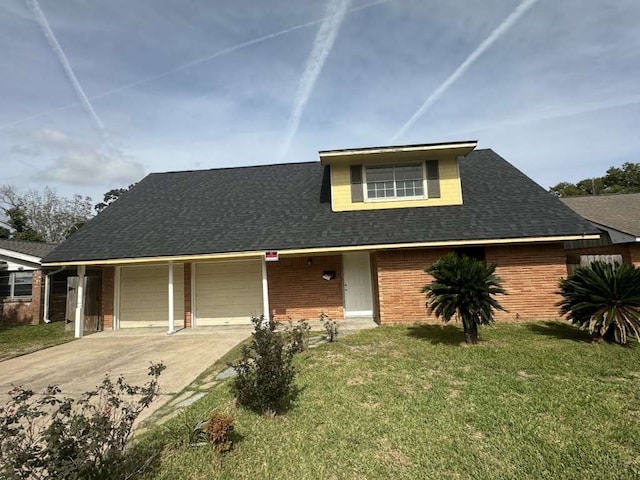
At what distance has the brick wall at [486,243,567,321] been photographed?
1025cm

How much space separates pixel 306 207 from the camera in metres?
13.1

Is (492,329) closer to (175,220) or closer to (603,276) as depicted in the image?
(603,276)

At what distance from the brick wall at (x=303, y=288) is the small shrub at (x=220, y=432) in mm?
8527

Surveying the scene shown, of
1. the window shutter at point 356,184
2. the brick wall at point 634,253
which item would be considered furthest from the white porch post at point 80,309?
the brick wall at point 634,253

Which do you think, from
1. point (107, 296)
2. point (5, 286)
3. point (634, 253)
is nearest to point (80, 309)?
point (107, 296)

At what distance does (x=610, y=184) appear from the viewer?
133 feet

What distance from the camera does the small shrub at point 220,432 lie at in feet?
11.8

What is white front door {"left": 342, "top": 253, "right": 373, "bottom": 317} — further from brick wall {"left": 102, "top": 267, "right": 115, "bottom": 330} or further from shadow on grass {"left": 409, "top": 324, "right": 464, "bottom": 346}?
brick wall {"left": 102, "top": 267, "right": 115, "bottom": 330}

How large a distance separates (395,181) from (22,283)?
1633 centimetres

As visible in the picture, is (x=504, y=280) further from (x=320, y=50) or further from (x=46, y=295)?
(x=46, y=295)

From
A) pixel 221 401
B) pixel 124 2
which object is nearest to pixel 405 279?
pixel 221 401

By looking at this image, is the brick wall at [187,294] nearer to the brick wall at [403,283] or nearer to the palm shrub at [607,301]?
the brick wall at [403,283]

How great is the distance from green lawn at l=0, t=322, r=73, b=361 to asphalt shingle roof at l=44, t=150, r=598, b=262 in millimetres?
2593

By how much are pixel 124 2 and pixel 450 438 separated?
1140cm
